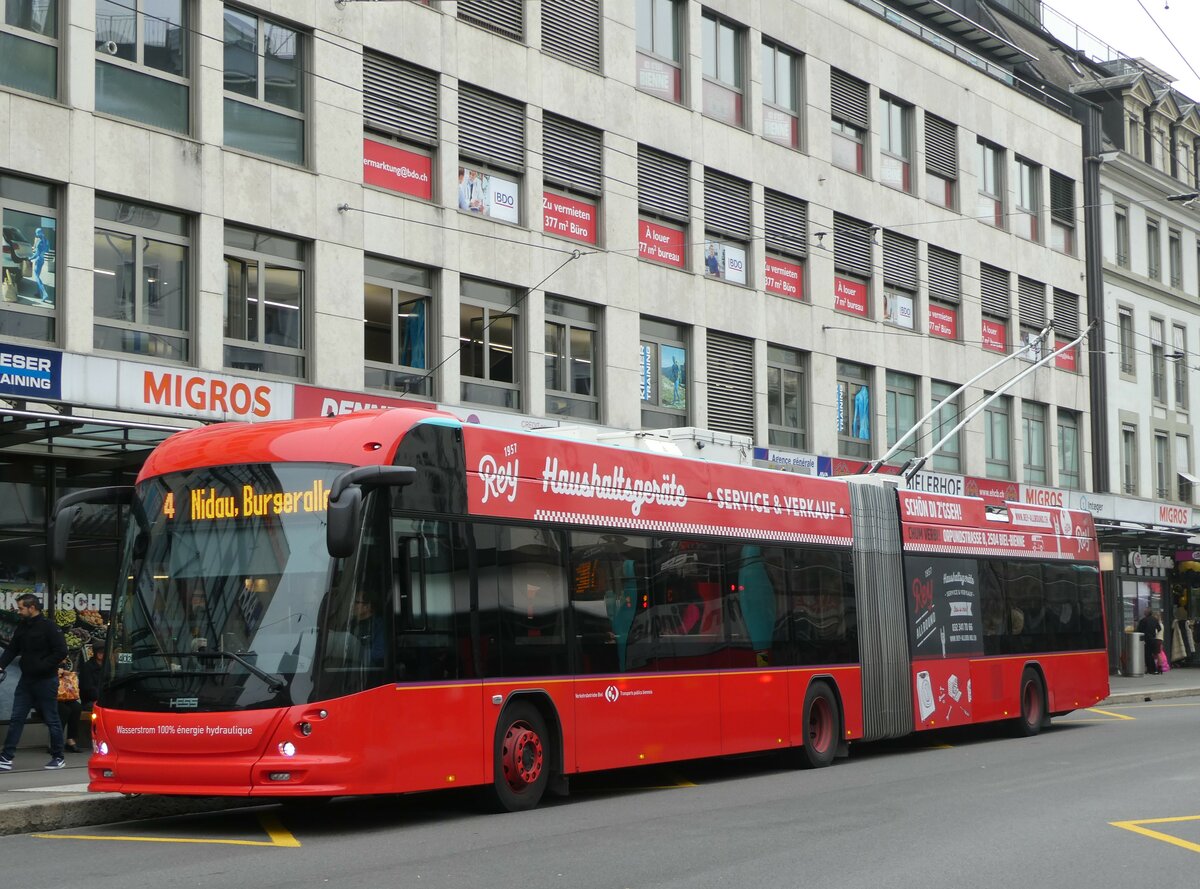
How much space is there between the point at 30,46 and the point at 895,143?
854 inches

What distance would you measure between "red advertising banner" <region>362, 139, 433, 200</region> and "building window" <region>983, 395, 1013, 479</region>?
19.1 m

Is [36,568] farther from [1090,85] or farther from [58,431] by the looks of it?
[1090,85]

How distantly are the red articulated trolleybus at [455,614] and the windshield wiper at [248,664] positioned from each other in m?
0.02

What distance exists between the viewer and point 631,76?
1123 inches

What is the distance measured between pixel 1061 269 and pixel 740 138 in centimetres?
1449

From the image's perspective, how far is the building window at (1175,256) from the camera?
162ft

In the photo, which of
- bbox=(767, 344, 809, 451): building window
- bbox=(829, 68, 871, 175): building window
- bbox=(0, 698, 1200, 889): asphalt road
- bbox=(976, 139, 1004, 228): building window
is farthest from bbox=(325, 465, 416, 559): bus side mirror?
bbox=(976, 139, 1004, 228): building window

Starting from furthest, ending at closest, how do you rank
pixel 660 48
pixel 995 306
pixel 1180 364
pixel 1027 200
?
pixel 1180 364, pixel 1027 200, pixel 995 306, pixel 660 48

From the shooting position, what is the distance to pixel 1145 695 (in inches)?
1296

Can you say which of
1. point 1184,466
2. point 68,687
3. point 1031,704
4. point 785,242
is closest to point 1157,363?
point 1184,466

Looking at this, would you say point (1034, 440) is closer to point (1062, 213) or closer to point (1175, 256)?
point (1062, 213)

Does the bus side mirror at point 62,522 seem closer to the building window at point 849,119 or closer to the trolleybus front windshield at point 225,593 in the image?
the trolleybus front windshield at point 225,593

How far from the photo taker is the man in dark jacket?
15389mm

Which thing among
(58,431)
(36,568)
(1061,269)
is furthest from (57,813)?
(1061,269)
